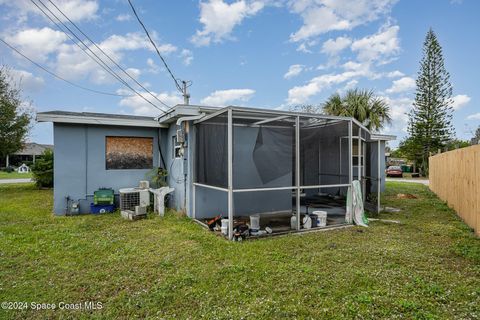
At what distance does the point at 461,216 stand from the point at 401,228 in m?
1.98

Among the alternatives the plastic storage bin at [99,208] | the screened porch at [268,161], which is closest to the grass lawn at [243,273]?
the screened porch at [268,161]

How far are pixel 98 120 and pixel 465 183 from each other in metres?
8.49

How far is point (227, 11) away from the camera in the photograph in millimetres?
8266

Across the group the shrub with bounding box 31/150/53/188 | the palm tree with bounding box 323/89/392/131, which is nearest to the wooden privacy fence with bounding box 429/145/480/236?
the palm tree with bounding box 323/89/392/131

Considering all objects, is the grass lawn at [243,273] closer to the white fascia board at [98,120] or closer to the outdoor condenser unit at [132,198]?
the outdoor condenser unit at [132,198]

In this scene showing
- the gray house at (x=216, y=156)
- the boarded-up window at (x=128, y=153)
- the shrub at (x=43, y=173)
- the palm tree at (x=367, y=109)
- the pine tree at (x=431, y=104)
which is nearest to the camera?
the gray house at (x=216, y=156)

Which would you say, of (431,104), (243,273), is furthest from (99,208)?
(431,104)

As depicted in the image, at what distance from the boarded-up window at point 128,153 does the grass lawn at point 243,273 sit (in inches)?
93.6

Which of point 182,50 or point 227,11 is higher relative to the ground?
point 227,11

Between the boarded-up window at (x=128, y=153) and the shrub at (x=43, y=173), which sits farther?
the shrub at (x=43, y=173)

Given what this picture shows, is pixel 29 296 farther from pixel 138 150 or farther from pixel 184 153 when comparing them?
pixel 138 150

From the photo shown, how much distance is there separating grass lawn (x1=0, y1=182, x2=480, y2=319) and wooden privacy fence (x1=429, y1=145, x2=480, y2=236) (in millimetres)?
451

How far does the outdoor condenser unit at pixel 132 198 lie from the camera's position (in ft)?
22.0

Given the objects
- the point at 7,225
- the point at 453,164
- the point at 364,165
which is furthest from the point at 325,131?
the point at 7,225
